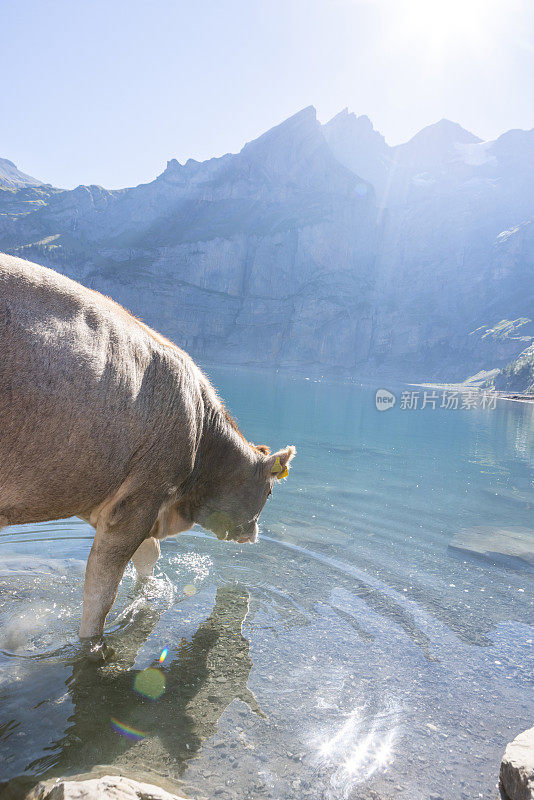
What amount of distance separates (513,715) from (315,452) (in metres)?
20.6

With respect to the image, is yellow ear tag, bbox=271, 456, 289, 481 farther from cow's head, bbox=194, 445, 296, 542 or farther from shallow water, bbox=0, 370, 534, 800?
shallow water, bbox=0, 370, 534, 800

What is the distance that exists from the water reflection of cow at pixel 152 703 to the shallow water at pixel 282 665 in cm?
2

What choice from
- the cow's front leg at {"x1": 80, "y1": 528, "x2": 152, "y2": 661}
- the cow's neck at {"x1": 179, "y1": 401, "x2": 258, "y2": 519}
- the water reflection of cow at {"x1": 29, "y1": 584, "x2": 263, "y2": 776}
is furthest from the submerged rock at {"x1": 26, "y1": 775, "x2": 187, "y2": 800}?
the cow's neck at {"x1": 179, "y1": 401, "x2": 258, "y2": 519}

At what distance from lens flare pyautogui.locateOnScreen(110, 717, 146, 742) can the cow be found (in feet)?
3.95

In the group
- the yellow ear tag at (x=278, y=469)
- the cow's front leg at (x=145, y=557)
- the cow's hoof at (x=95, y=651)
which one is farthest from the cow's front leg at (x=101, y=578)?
the yellow ear tag at (x=278, y=469)

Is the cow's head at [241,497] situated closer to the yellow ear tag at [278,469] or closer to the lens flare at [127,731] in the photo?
the yellow ear tag at [278,469]

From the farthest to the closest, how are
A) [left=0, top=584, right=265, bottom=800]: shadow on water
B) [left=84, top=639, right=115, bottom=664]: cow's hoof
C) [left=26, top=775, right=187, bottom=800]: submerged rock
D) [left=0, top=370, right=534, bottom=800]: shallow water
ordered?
[left=84, top=639, right=115, bottom=664]: cow's hoof, [left=0, top=370, right=534, bottom=800]: shallow water, [left=0, top=584, right=265, bottom=800]: shadow on water, [left=26, top=775, right=187, bottom=800]: submerged rock

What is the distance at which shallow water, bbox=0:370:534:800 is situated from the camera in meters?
4.96

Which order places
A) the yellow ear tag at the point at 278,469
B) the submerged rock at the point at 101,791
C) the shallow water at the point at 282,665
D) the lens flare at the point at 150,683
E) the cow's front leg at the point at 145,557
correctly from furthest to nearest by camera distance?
the yellow ear tag at the point at 278,469 → the cow's front leg at the point at 145,557 → the lens flare at the point at 150,683 → the shallow water at the point at 282,665 → the submerged rock at the point at 101,791

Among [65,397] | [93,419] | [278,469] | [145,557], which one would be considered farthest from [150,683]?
[278,469]

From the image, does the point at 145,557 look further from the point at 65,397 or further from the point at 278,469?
the point at 65,397

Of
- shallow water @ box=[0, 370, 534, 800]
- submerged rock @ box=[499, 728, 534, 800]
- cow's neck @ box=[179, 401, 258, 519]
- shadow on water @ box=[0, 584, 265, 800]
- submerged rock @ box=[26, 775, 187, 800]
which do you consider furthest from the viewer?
cow's neck @ box=[179, 401, 258, 519]

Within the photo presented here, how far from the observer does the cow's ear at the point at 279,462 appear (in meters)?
8.76

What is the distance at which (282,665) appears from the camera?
6.82m
